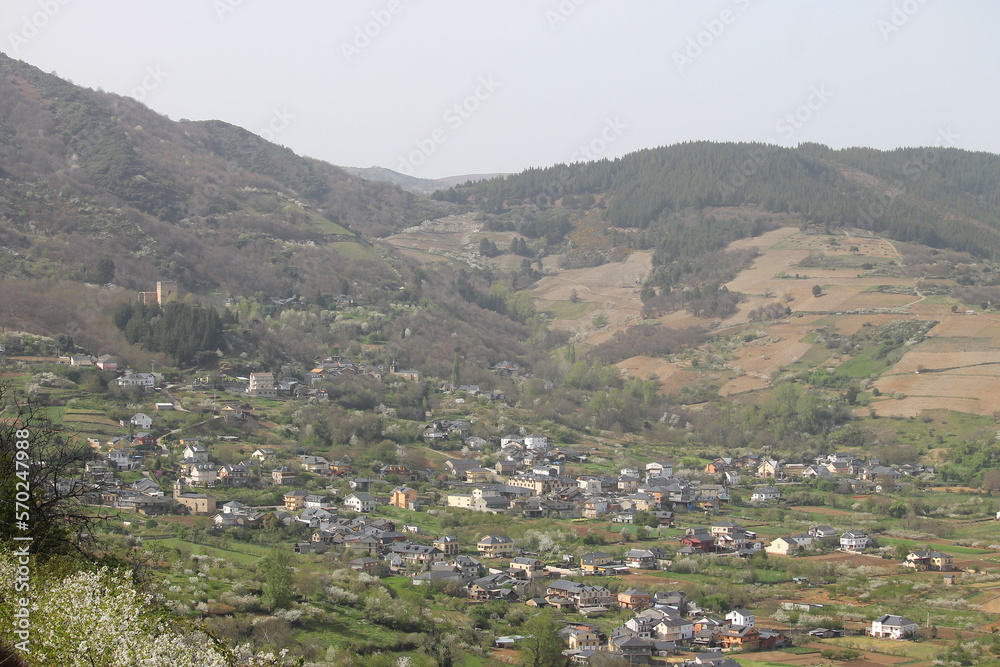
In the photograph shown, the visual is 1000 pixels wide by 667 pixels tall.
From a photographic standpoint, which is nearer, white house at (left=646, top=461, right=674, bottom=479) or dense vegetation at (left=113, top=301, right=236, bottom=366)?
white house at (left=646, top=461, right=674, bottom=479)

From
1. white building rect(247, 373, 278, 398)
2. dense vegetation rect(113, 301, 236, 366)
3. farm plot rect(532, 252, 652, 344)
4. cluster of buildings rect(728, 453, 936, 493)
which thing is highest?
farm plot rect(532, 252, 652, 344)

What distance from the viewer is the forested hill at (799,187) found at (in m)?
82.8

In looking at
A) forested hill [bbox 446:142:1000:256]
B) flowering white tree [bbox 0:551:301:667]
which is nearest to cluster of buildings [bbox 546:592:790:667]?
flowering white tree [bbox 0:551:301:667]

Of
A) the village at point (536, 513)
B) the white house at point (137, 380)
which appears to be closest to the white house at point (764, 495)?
the village at point (536, 513)

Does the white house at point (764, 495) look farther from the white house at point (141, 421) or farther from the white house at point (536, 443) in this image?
the white house at point (141, 421)

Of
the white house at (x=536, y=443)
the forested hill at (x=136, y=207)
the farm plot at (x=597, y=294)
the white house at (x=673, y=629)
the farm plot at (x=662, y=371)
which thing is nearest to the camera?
the white house at (x=673, y=629)

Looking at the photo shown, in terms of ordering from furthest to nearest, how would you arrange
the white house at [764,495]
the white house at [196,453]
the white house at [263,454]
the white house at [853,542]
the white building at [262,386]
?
the white building at [262,386]
the white house at [764,495]
the white house at [263,454]
the white house at [196,453]
the white house at [853,542]

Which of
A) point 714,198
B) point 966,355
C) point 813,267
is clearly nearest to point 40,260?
A: point 966,355

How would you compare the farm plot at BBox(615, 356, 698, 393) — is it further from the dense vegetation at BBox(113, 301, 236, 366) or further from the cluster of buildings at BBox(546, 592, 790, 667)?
the cluster of buildings at BBox(546, 592, 790, 667)

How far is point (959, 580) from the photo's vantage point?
2620 cm

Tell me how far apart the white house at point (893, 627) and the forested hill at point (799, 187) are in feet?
206

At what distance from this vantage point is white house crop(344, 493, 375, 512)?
100ft

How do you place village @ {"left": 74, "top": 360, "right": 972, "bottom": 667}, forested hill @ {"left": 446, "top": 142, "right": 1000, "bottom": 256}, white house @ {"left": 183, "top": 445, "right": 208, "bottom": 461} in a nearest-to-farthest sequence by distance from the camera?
village @ {"left": 74, "top": 360, "right": 972, "bottom": 667} < white house @ {"left": 183, "top": 445, "right": 208, "bottom": 461} < forested hill @ {"left": 446, "top": 142, "right": 1000, "bottom": 256}

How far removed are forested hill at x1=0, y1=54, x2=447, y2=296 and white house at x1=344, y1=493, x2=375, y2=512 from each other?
74.9 feet
